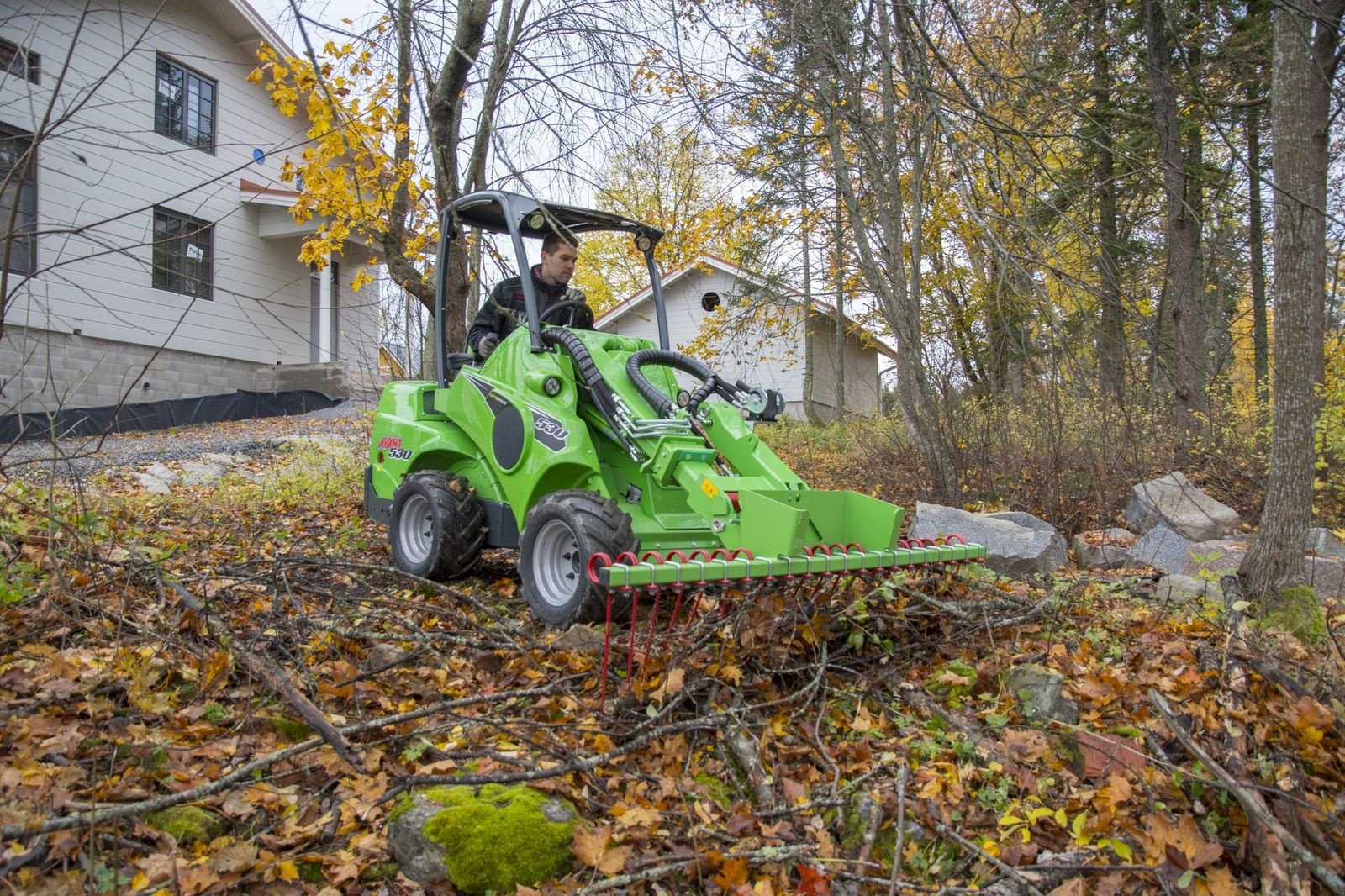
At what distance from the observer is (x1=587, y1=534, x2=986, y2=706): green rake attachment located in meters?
3.36

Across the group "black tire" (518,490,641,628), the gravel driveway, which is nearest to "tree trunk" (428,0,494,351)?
"black tire" (518,490,641,628)

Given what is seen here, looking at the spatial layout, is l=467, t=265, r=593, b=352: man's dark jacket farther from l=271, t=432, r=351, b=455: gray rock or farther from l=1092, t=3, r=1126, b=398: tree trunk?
l=271, t=432, r=351, b=455: gray rock

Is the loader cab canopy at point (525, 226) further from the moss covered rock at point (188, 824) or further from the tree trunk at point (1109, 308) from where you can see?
the moss covered rock at point (188, 824)

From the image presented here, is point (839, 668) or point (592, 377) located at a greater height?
point (592, 377)

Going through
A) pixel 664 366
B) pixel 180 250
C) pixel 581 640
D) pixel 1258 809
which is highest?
pixel 180 250

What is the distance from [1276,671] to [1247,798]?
33.4 inches

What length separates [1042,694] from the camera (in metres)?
3.45

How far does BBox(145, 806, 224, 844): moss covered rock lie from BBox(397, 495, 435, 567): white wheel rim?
10.4 feet

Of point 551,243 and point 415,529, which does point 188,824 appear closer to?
point 415,529

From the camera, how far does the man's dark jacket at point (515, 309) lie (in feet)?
18.8

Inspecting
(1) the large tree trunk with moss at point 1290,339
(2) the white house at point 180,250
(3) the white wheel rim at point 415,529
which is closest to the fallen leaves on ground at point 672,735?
(1) the large tree trunk with moss at point 1290,339

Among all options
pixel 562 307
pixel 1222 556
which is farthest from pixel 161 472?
pixel 1222 556

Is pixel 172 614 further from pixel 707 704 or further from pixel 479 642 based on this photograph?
A: pixel 707 704

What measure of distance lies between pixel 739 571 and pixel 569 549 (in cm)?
134
